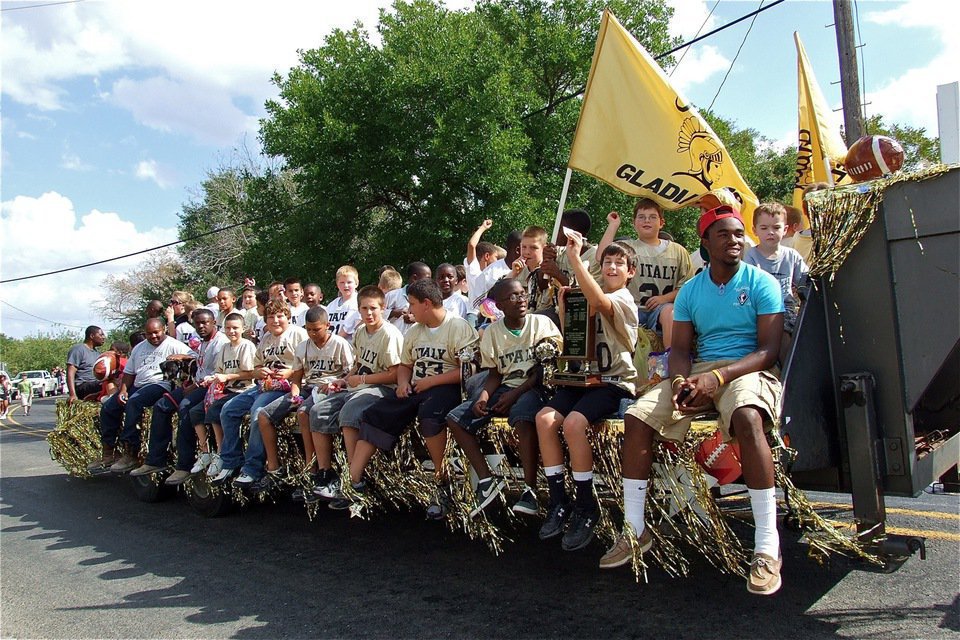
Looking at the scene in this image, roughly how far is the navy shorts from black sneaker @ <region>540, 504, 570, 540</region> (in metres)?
0.55

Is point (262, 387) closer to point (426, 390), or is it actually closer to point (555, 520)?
point (426, 390)

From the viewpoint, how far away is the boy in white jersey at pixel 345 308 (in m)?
7.75

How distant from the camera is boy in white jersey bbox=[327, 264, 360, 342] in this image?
25.4 feet

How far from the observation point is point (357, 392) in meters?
5.45

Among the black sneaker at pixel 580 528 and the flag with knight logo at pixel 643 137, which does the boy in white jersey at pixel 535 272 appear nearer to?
the flag with knight logo at pixel 643 137

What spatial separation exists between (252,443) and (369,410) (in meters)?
1.50

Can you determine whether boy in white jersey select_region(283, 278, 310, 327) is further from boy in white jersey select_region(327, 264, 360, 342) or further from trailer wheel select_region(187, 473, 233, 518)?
trailer wheel select_region(187, 473, 233, 518)

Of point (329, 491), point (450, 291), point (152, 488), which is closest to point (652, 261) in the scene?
point (450, 291)

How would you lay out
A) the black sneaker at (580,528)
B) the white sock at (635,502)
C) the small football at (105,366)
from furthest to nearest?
the small football at (105,366) < the black sneaker at (580,528) < the white sock at (635,502)

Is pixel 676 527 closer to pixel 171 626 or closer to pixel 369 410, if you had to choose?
pixel 369 410

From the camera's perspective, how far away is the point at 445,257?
15.8 meters

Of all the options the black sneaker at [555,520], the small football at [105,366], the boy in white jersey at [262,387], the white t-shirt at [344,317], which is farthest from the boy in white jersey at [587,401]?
the small football at [105,366]

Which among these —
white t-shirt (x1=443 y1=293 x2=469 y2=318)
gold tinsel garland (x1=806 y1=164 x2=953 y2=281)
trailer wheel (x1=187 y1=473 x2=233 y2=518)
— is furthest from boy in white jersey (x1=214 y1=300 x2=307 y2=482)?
gold tinsel garland (x1=806 y1=164 x2=953 y2=281)

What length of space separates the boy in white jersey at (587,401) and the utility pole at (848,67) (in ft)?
22.6
